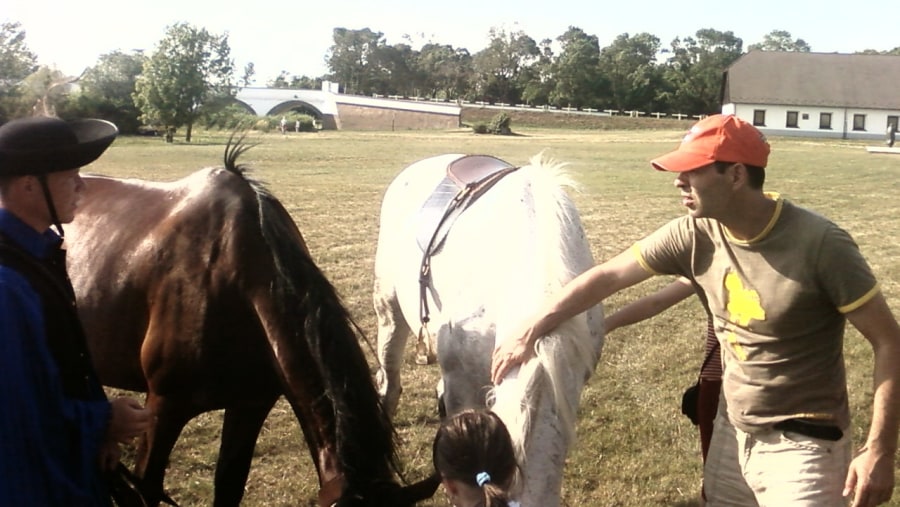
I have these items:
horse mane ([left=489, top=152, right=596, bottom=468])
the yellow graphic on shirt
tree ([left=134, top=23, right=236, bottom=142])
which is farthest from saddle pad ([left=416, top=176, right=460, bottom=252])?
tree ([left=134, top=23, right=236, bottom=142])

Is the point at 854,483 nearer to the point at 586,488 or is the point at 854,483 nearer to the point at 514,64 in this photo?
the point at 586,488

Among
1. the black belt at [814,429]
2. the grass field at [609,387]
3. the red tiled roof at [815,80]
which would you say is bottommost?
the grass field at [609,387]

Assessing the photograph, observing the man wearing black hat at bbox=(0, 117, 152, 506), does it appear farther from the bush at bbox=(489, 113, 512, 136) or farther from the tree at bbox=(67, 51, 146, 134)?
the bush at bbox=(489, 113, 512, 136)

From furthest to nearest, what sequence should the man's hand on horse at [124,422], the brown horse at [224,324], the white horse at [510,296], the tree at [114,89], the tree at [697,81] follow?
the tree at [697,81]
the tree at [114,89]
the brown horse at [224,324]
the white horse at [510,296]
the man's hand on horse at [124,422]

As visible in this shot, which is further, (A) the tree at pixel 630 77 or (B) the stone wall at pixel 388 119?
(A) the tree at pixel 630 77

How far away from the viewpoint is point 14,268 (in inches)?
83.9

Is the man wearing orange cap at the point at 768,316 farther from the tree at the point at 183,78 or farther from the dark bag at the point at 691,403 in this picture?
the tree at the point at 183,78

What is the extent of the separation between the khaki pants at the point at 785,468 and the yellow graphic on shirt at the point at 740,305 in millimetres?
317

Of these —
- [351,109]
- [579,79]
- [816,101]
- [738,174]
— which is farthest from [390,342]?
[579,79]

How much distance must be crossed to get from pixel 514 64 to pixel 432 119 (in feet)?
88.5

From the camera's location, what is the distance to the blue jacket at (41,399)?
2.05 meters

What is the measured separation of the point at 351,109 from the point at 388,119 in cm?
541

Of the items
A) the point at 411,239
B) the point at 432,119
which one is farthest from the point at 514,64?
the point at 411,239

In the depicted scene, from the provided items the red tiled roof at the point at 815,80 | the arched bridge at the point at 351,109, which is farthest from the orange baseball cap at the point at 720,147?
the red tiled roof at the point at 815,80
